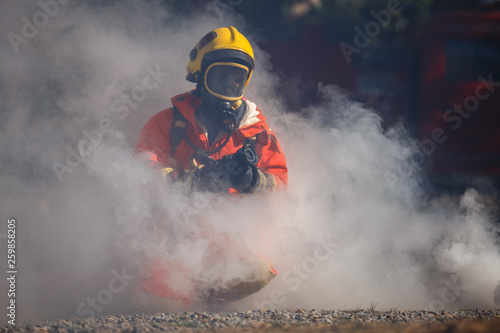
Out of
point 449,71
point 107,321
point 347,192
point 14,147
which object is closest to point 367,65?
point 449,71

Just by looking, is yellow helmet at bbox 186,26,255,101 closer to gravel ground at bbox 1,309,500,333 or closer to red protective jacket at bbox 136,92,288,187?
red protective jacket at bbox 136,92,288,187

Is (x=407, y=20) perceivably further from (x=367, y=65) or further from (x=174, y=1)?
(x=174, y=1)

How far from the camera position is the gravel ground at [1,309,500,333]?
368cm

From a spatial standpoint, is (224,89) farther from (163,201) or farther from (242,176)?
(163,201)

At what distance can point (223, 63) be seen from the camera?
17.3 feet

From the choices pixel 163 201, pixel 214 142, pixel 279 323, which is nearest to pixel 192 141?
pixel 214 142

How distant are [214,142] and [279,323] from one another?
2050 millimetres

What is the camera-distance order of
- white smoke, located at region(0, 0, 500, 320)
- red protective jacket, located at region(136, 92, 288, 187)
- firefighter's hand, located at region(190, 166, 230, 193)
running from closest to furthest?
1. firefighter's hand, located at region(190, 166, 230, 193)
2. white smoke, located at region(0, 0, 500, 320)
3. red protective jacket, located at region(136, 92, 288, 187)

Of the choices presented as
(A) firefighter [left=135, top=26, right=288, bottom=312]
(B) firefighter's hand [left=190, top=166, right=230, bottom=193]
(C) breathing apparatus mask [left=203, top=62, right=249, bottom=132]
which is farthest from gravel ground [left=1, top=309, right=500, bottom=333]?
(C) breathing apparatus mask [left=203, top=62, right=249, bottom=132]

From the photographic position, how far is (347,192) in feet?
21.7

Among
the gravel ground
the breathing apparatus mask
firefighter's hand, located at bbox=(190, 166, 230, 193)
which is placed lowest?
the gravel ground

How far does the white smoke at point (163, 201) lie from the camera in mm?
5094

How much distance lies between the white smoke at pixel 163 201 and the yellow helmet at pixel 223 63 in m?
1.06

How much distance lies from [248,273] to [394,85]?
9.11m
